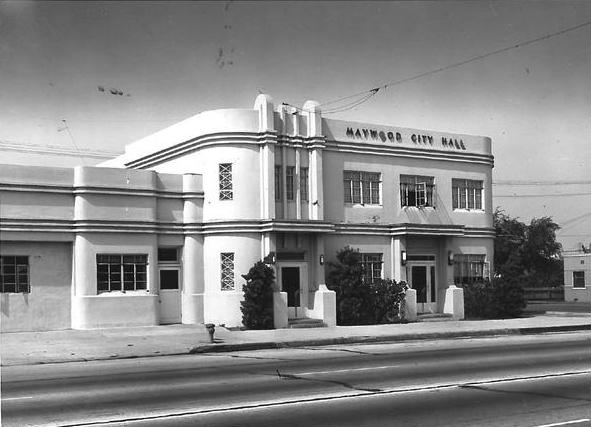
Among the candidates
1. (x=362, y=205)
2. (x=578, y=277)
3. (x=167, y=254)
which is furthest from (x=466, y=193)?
(x=578, y=277)

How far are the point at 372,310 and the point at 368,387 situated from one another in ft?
53.3

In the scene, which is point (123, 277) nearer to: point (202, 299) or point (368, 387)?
point (202, 299)

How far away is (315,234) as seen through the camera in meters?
28.2

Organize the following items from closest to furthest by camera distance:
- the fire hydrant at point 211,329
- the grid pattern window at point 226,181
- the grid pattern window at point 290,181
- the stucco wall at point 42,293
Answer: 1. the fire hydrant at point 211,329
2. the stucco wall at point 42,293
3. the grid pattern window at point 226,181
4. the grid pattern window at point 290,181

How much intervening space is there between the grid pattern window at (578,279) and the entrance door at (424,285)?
31.5 m

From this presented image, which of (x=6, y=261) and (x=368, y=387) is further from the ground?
(x=6, y=261)

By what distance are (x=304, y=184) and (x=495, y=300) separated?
9754 millimetres

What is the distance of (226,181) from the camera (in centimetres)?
2764

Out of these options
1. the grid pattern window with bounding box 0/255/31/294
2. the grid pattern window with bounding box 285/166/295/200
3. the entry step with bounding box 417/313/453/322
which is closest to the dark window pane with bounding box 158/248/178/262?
the grid pattern window with bounding box 285/166/295/200

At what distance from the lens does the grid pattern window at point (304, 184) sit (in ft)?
93.8

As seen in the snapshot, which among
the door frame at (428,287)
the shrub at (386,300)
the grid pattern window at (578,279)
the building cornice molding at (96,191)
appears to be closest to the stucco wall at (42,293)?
the building cornice molding at (96,191)

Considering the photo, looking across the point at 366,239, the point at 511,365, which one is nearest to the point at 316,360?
the point at 511,365

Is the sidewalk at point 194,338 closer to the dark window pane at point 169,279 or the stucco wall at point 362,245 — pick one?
the dark window pane at point 169,279

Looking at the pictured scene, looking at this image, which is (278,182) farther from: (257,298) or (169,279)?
(169,279)
